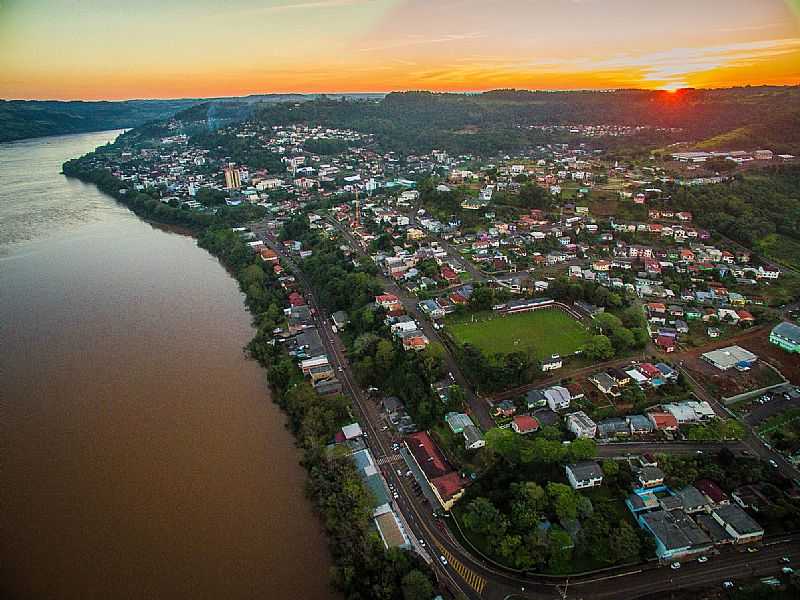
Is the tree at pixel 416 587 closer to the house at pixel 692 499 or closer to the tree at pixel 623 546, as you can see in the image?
the tree at pixel 623 546

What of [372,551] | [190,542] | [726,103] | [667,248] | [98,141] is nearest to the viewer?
[372,551]

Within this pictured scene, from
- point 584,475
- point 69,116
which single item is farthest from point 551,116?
point 69,116

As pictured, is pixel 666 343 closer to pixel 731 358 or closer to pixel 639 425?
pixel 731 358

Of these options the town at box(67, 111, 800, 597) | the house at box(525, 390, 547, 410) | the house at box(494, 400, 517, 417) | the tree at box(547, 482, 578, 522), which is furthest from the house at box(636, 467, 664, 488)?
the house at box(494, 400, 517, 417)

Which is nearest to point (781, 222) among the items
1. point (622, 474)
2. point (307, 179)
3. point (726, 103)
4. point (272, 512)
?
point (622, 474)

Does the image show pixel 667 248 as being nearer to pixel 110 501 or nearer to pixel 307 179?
pixel 110 501
